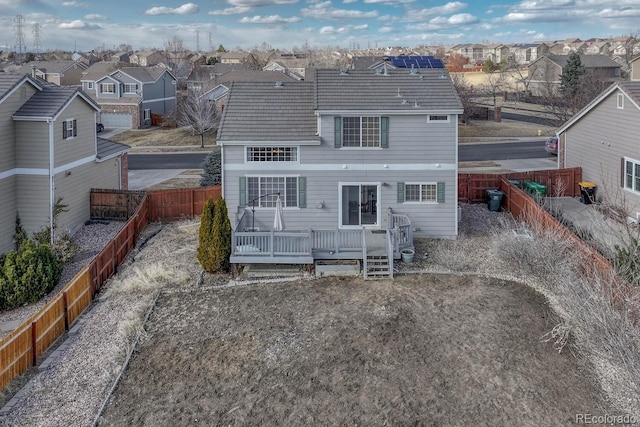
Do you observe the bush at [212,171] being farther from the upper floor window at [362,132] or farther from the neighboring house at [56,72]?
the neighboring house at [56,72]

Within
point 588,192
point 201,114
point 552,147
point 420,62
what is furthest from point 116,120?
point 588,192

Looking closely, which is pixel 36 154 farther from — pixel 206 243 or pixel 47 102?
pixel 206 243

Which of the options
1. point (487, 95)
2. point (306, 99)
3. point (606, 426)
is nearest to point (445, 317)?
point (606, 426)

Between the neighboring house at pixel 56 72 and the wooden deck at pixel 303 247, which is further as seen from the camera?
the neighboring house at pixel 56 72

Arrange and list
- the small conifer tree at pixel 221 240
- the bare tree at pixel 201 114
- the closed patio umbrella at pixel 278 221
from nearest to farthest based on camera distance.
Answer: the small conifer tree at pixel 221 240
the closed patio umbrella at pixel 278 221
the bare tree at pixel 201 114
